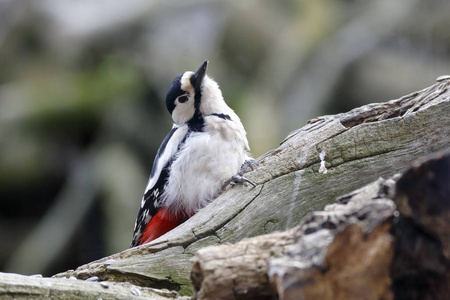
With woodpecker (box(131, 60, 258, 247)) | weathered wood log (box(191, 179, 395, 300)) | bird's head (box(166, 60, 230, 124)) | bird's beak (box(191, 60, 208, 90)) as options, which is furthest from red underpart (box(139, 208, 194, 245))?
weathered wood log (box(191, 179, 395, 300))

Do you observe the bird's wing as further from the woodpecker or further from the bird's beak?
the bird's beak

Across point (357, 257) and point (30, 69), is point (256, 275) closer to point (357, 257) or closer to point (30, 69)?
point (357, 257)

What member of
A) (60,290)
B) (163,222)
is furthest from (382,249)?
(163,222)

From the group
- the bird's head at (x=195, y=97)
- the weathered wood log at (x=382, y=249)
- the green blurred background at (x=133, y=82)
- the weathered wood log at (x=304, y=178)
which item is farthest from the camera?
the green blurred background at (x=133, y=82)

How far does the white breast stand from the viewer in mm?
3209

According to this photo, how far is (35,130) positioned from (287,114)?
9.98 feet

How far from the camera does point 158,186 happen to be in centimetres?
353

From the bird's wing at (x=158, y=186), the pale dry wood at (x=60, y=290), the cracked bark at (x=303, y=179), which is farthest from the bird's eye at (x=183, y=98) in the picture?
the pale dry wood at (x=60, y=290)

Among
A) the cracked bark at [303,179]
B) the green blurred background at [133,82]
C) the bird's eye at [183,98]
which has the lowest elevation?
the cracked bark at [303,179]

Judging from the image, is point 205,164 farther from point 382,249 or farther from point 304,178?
point 382,249

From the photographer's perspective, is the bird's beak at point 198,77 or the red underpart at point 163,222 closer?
the red underpart at point 163,222

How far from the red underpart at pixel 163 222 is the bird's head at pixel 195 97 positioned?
57cm

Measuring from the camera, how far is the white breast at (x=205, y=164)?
10.5 feet

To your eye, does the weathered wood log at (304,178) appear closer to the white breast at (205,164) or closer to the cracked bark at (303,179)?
the cracked bark at (303,179)
